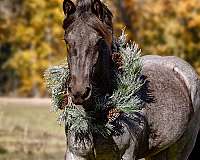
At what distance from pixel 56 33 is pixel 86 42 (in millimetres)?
30061

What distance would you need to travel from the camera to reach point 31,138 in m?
14.4

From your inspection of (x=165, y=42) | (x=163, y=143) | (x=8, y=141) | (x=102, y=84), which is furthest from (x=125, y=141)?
(x=165, y=42)

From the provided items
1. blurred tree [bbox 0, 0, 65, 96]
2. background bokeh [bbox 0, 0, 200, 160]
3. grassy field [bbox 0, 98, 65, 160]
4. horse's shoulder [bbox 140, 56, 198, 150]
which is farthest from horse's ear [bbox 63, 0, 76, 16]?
blurred tree [bbox 0, 0, 65, 96]

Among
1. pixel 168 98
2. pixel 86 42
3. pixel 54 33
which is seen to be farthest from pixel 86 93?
pixel 54 33

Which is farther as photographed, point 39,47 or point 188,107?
point 39,47

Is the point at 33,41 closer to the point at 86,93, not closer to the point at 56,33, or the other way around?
the point at 56,33

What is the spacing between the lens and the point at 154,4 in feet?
116

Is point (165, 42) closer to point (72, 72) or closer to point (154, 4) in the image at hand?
point (154, 4)

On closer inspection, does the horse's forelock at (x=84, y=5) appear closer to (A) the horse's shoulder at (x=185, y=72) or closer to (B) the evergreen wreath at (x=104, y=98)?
(B) the evergreen wreath at (x=104, y=98)

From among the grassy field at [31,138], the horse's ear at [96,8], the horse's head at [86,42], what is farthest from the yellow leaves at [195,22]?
the horse's ear at [96,8]

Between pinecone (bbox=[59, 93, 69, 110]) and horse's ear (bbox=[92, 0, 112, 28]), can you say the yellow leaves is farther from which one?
horse's ear (bbox=[92, 0, 112, 28])

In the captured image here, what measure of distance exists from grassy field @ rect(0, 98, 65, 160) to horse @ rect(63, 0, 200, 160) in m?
5.21

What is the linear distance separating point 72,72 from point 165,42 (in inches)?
1213

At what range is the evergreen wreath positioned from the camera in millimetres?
4965
